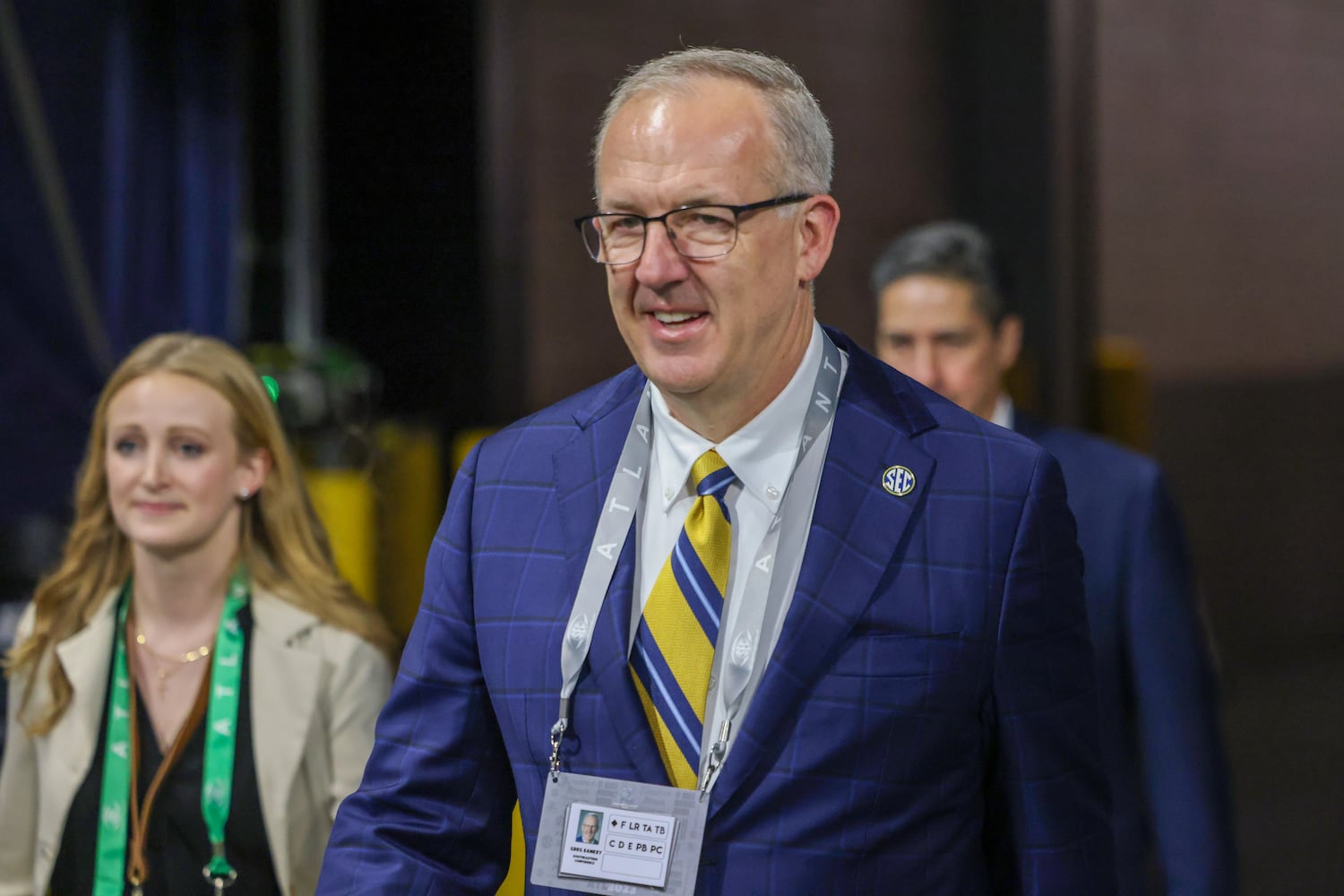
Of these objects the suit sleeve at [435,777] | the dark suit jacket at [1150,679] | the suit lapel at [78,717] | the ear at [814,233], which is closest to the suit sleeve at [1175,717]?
the dark suit jacket at [1150,679]

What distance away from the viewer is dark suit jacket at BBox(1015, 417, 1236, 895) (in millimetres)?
2221

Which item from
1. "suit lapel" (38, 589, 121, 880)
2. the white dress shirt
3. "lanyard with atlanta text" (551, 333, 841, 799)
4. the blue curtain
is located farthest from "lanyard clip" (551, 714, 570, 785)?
the blue curtain

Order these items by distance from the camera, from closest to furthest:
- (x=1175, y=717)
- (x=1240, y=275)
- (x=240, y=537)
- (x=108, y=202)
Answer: (x=1175, y=717), (x=240, y=537), (x=108, y=202), (x=1240, y=275)

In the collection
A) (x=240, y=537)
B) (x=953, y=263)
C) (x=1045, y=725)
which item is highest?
(x=953, y=263)

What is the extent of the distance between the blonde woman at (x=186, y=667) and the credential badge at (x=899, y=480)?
1.22 meters

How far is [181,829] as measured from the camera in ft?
7.57

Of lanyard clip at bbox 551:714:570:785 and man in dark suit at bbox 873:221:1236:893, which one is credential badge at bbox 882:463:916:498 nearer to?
lanyard clip at bbox 551:714:570:785

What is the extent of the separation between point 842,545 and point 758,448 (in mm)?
148

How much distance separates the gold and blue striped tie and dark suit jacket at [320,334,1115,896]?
3 cm

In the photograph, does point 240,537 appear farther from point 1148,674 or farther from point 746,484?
point 1148,674

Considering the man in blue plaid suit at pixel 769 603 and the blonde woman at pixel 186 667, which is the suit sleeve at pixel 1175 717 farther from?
the blonde woman at pixel 186 667

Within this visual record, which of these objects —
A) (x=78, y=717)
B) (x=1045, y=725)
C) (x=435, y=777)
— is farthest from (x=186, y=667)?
(x=1045, y=725)

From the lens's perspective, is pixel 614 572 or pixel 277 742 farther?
pixel 277 742

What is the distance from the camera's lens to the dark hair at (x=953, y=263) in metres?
2.71
